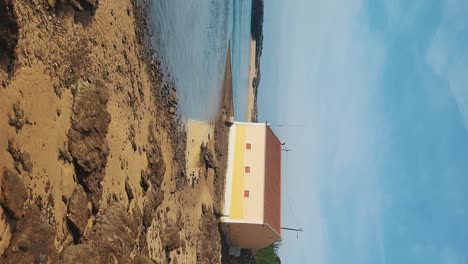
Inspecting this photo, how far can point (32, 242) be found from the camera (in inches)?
272

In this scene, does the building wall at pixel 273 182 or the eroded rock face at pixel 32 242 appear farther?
the building wall at pixel 273 182

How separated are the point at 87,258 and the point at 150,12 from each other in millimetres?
7001

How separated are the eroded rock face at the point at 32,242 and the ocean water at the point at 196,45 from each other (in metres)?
7.43

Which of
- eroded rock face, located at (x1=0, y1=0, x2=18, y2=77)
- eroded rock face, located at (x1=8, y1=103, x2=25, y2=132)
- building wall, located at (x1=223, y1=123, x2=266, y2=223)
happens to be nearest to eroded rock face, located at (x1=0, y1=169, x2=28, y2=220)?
eroded rock face, located at (x1=8, y1=103, x2=25, y2=132)

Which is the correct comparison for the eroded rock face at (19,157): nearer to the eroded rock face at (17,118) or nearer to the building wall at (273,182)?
the eroded rock face at (17,118)

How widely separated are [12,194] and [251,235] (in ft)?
53.2

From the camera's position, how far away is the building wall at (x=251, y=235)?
68.9 feet

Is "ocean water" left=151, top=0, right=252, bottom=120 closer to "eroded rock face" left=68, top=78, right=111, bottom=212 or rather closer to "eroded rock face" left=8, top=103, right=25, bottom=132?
"eroded rock face" left=68, top=78, right=111, bottom=212

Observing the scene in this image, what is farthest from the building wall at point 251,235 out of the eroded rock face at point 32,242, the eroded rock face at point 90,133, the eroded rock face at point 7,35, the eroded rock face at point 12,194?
the eroded rock face at point 7,35

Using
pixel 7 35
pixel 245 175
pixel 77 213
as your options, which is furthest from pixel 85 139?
pixel 245 175

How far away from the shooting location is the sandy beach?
6.77 m

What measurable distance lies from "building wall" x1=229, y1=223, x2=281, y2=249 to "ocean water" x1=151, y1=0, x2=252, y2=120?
4.38 meters

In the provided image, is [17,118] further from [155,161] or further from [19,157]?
[155,161]

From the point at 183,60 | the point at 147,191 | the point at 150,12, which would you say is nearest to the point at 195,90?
the point at 183,60
